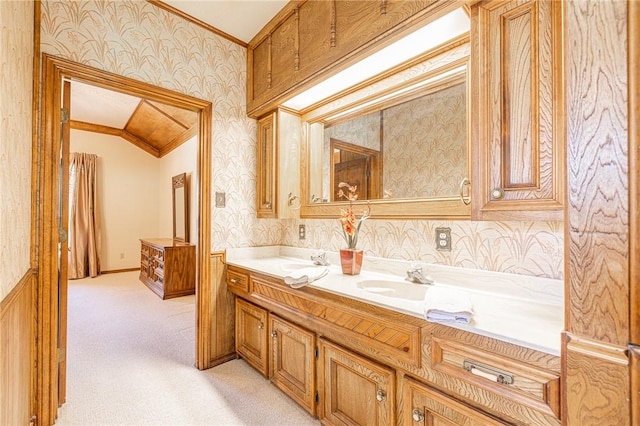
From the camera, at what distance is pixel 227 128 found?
2428 millimetres

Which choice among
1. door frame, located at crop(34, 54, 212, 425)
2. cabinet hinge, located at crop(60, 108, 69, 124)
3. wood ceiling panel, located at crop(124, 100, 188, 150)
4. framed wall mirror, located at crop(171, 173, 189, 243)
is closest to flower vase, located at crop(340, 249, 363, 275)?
door frame, located at crop(34, 54, 212, 425)

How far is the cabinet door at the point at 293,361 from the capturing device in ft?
5.37

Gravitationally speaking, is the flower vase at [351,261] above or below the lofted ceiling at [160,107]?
below

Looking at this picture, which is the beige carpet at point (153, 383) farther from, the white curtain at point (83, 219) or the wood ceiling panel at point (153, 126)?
the wood ceiling panel at point (153, 126)

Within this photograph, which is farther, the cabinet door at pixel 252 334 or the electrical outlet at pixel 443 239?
the cabinet door at pixel 252 334

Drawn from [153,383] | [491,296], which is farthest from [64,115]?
[491,296]

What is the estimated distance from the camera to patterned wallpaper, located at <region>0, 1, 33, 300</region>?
3.23 feet

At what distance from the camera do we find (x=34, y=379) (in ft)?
5.24

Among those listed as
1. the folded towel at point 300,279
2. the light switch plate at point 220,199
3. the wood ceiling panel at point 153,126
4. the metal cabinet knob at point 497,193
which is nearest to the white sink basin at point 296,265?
the folded towel at point 300,279

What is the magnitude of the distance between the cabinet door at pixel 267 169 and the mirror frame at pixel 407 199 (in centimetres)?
27

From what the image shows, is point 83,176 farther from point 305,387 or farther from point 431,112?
point 431,112

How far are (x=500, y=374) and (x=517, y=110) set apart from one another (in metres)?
0.93

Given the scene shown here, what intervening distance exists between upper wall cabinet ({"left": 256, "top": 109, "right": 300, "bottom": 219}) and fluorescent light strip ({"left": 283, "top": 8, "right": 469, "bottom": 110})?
0.25m

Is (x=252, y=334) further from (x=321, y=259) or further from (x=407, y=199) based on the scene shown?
(x=407, y=199)
